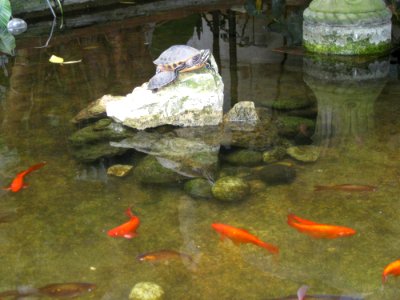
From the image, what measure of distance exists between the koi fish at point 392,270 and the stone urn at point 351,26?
3731mm

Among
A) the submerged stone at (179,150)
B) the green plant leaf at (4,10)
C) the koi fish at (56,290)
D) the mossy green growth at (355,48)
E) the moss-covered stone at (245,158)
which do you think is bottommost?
the koi fish at (56,290)

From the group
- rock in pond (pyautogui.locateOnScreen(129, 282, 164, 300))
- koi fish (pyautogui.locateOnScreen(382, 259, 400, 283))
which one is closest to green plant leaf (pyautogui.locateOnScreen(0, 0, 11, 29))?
rock in pond (pyautogui.locateOnScreen(129, 282, 164, 300))

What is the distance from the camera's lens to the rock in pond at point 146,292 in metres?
2.65

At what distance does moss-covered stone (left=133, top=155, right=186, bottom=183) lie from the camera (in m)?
3.72

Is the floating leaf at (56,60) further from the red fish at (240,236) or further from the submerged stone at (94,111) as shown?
the red fish at (240,236)

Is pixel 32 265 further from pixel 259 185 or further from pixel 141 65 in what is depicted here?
pixel 141 65

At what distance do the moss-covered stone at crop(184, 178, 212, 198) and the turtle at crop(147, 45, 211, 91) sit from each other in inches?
43.8

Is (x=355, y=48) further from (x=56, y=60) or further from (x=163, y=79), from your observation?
(x=56, y=60)

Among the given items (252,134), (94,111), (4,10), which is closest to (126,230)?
(252,134)

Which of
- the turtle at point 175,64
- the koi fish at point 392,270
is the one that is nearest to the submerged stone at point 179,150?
the turtle at point 175,64

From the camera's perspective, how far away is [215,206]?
3.43 metres

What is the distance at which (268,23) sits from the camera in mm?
7637

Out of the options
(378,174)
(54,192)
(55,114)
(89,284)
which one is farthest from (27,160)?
(378,174)

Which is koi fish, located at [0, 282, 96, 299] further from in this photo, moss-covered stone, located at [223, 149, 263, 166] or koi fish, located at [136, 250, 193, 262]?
moss-covered stone, located at [223, 149, 263, 166]
